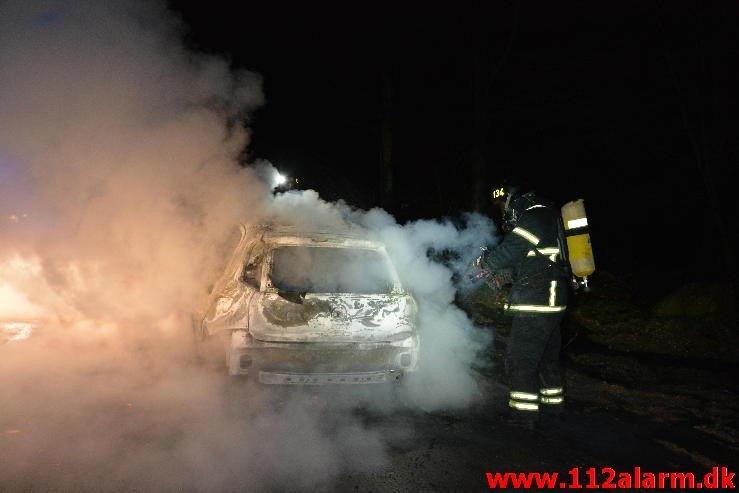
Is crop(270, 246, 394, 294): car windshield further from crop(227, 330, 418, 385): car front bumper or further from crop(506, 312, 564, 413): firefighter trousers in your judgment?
crop(506, 312, 564, 413): firefighter trousers

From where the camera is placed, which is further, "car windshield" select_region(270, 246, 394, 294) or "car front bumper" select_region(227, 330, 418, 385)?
"car windshield" select_region(270, 246, 394, 294)

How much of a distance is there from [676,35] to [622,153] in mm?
5179

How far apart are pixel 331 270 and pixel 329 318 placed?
3.32ft

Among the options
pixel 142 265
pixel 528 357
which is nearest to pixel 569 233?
pixel 528 357

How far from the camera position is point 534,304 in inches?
177

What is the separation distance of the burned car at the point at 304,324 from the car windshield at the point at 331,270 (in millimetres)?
55

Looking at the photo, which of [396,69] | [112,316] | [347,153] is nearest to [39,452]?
[112,316]

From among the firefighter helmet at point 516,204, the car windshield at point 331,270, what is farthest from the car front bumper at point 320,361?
the firefighter helmet at point 516,204

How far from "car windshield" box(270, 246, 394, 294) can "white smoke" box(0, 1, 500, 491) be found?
31 cm

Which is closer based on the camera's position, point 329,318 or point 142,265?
point 329,318

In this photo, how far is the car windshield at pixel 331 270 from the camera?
5387 millimetres

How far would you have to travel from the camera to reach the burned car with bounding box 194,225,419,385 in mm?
4578

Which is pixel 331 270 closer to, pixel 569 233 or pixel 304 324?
pixel 304 324

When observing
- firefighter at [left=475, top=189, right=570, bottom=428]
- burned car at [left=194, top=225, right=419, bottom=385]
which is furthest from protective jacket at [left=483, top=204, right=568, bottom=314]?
burned car at [left=194, top=225, right=419, bottom=385]
